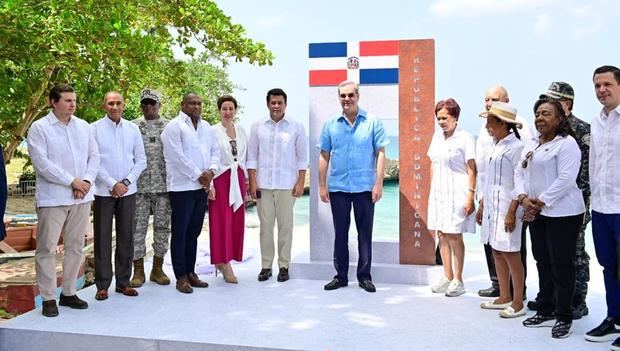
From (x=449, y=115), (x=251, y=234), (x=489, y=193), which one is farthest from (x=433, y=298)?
(x=251, y=234)

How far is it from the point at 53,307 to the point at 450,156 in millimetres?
2874

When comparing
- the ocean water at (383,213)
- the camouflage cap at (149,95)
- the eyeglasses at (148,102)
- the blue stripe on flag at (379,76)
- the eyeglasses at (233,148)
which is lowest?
the ocean water at (383,213)

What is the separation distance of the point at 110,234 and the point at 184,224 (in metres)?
0.53

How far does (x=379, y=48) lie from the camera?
187 inches

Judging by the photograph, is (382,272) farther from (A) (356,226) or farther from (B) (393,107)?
(B) (393,107)

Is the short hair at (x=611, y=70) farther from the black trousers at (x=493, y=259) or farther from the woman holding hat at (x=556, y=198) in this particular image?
the black trousers at (x=493, y=259)

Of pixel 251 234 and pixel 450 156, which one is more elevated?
pixel 450 156

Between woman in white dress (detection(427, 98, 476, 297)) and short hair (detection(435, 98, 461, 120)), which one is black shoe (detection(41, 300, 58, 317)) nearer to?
woman in white dress (detection(427, 98, 476, 297))

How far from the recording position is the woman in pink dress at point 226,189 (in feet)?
14.9

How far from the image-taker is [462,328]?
339cm

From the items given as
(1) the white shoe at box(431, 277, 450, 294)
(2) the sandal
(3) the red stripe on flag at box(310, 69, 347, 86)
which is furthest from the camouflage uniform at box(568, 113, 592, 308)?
(2) the sandal

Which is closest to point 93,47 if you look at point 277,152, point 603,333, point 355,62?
point 277,152

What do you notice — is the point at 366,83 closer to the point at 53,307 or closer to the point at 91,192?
the point at 91,192

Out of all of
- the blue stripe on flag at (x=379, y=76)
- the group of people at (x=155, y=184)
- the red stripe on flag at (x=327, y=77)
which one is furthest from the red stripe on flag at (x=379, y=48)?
the group of people at (x=155, y=184)
